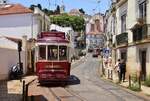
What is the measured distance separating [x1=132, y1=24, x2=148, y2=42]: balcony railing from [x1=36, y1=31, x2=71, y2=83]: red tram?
6.32m

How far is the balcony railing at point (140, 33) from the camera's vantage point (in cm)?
3531

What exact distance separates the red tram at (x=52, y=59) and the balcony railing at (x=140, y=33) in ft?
20.7

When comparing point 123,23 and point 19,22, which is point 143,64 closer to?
point 123,23

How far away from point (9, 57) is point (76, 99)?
17352mm

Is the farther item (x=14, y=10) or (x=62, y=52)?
(x=14, y=10)

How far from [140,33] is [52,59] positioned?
330 inches

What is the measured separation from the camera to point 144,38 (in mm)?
35625

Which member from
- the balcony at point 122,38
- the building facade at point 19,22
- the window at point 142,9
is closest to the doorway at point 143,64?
the window at point 142,9

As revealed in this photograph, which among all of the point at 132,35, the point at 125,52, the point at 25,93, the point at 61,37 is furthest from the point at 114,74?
the point at 25,93

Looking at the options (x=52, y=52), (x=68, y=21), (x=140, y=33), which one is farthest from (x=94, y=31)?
(x=52, y=52)

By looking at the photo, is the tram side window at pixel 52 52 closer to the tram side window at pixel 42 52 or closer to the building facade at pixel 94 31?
the tram side window at pixel 42 52

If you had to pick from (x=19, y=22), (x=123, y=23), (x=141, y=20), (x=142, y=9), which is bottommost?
(x=141, y=20)

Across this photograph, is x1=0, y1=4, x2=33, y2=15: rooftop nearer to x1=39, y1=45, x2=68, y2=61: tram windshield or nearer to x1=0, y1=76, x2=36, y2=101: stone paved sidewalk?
x1=39, y1=45, x2=68, y2=61: tram windshield

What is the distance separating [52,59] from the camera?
3225 cm
